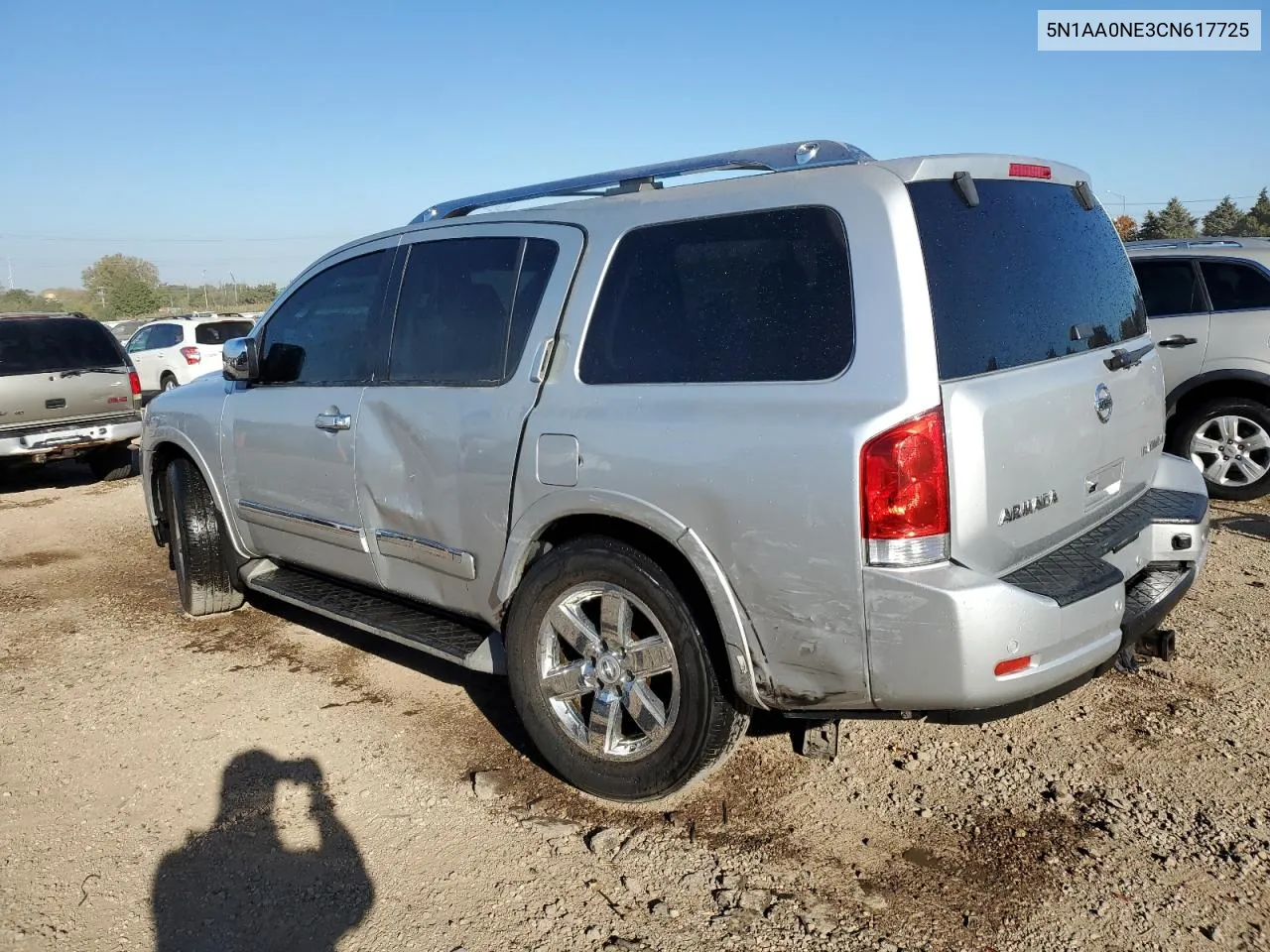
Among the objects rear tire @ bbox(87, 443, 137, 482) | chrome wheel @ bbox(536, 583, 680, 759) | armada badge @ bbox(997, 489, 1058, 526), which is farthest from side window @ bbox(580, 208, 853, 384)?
rear tire @ bbox(87, 443, 137, 482)

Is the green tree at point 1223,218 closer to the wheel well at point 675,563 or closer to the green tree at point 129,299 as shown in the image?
the wheel well at point 675,563

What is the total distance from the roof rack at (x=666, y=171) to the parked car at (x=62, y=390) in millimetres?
6706

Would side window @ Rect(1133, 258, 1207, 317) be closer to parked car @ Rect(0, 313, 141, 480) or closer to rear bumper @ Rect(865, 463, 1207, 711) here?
rear bumper @ Rect(865, 463, 1207, 711)

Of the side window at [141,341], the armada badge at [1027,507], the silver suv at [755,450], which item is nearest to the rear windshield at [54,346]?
the silver suv at [755,450]

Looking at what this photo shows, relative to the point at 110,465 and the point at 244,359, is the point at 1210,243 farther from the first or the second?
the point at 110,465

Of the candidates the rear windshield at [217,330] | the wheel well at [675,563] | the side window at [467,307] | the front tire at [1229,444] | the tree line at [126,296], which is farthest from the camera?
the tree line at [126,296]

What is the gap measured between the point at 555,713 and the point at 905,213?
195cm

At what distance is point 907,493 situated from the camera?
2568mm

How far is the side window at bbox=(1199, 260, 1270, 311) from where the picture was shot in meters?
6.98

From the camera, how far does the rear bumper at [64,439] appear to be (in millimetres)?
9219

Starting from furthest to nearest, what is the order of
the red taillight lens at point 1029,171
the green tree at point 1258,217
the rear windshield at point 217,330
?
the green tree at point 1258,217 < the rear windshield at point 217,330 < the red taillight lens at point 1029,171

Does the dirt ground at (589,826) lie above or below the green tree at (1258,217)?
below

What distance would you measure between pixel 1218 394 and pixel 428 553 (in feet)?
19.5

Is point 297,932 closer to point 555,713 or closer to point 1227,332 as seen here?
point 555,713
